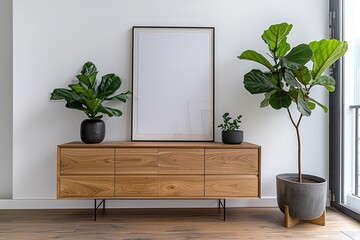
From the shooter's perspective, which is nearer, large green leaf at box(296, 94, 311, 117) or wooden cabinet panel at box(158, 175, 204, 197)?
large green leaf at box(296, 94, 311, 117)

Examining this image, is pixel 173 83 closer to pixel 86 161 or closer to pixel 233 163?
pixel 233 163

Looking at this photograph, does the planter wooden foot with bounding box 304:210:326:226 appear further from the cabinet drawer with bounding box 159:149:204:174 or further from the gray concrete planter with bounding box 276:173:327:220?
the cabinet drawer with bounding box 159:149:204:174

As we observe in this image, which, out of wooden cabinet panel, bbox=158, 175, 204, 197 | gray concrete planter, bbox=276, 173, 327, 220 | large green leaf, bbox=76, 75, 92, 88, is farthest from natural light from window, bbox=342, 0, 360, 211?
large green leaf, bbox=76, 75, 92, 88

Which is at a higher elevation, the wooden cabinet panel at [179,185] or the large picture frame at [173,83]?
the large picture frame at [173,83]

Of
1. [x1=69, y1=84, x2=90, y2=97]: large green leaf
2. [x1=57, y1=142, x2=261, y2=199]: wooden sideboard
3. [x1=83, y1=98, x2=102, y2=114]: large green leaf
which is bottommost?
[x1=57, y1=142, x2=261, y2=199]: wooden sideboard

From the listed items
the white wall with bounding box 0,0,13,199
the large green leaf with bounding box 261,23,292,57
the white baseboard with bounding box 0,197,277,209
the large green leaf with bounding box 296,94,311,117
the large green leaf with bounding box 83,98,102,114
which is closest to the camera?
the large green leaf with bounding box 296,94,311,117

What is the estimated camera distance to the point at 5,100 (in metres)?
2.48

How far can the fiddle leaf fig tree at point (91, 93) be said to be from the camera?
2029 millimetres

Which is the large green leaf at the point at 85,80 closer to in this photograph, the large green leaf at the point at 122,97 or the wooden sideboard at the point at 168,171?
the large green leaf at the point at 122,97

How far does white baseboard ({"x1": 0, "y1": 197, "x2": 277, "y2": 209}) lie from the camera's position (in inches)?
92.4

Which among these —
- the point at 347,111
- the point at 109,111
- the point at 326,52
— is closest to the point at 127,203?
the point at 109,111

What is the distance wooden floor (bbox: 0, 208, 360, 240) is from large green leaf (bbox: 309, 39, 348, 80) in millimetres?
1466

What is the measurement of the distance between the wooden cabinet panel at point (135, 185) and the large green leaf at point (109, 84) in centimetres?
88

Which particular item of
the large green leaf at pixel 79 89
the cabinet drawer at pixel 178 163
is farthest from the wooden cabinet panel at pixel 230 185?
the large green leaf at pixel 79 89
